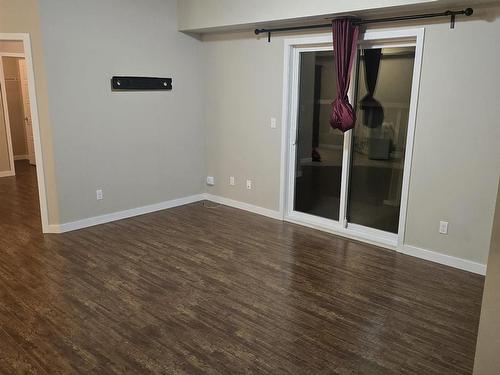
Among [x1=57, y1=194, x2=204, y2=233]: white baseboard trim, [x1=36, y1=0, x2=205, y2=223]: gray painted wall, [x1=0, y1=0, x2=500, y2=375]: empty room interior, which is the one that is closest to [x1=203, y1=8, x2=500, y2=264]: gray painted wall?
[x1=0, y1=0, x2=500, y2=375]: empty room interior

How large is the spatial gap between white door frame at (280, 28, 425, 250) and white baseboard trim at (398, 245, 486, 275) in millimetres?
114

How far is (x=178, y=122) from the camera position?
18.5 feet

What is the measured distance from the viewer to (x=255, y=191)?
5.51 meters

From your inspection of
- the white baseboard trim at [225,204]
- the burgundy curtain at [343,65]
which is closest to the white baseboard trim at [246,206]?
the white baseboard trim at [225,204]

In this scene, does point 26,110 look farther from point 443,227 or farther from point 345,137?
point 443,227

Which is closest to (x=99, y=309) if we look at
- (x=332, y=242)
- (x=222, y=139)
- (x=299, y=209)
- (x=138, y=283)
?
(x=138, y=283)

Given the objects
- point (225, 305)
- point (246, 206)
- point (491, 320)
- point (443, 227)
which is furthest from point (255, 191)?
point (491, 320)

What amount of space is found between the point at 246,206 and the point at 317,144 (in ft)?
4.47

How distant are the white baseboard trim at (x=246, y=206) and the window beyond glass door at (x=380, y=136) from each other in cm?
103

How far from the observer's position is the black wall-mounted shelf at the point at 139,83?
484 centimetres

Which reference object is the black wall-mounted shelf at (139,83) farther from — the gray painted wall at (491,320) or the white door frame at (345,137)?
the gray painted wall at (491,320)

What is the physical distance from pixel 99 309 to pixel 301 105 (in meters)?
3.24

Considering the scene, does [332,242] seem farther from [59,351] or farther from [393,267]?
[59,351]

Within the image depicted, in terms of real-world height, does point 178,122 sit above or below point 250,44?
below
